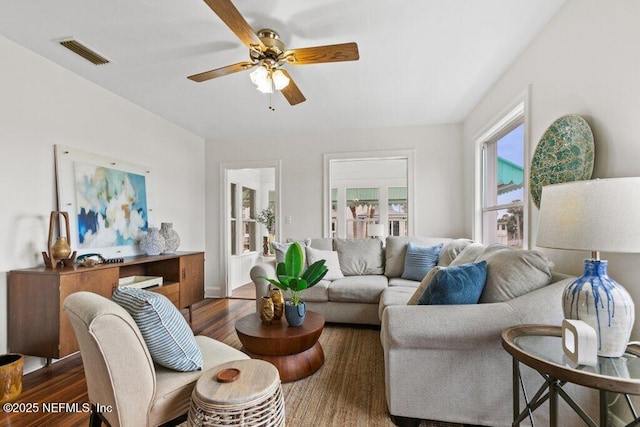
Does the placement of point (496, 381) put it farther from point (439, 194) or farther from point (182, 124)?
point (182, 124)

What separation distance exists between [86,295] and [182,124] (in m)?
3.38

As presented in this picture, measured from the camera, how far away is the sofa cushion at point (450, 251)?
3.12m

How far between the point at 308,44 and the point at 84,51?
177 centimetres

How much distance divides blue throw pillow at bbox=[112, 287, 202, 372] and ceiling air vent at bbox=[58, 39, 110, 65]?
207 cm

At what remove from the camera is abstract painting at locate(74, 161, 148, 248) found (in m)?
2.79

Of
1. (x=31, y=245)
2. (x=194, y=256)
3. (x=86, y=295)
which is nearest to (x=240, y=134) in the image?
(x=194, y=256)

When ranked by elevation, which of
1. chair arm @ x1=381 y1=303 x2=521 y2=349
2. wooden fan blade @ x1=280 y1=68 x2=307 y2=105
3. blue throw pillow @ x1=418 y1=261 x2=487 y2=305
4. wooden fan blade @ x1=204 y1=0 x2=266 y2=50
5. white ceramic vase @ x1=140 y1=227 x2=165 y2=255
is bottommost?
chair arm @ x1=381 y1=303 x2=521 y2=349

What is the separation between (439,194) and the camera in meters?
4.19

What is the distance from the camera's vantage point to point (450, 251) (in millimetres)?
3195

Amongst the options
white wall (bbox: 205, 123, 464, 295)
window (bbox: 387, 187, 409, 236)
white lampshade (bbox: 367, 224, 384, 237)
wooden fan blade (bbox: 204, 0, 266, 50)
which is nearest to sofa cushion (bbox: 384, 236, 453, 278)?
white wall (bbox: 205, 123, 464, 295)

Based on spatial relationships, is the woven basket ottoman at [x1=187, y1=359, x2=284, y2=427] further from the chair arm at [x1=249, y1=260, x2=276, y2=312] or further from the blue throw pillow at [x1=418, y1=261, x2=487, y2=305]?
the chair arm at [x1=249, y1=260, x2=276, y2=312]

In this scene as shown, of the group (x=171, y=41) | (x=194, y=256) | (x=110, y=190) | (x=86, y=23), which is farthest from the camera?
(x=194, y=256)

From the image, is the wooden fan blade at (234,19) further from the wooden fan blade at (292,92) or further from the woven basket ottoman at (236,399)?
the woven basket ottoman at (236,399)

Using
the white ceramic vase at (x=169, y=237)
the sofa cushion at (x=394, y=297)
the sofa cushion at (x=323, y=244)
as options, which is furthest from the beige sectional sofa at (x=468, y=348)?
the white ceramic vase at (x=169, y=237)
